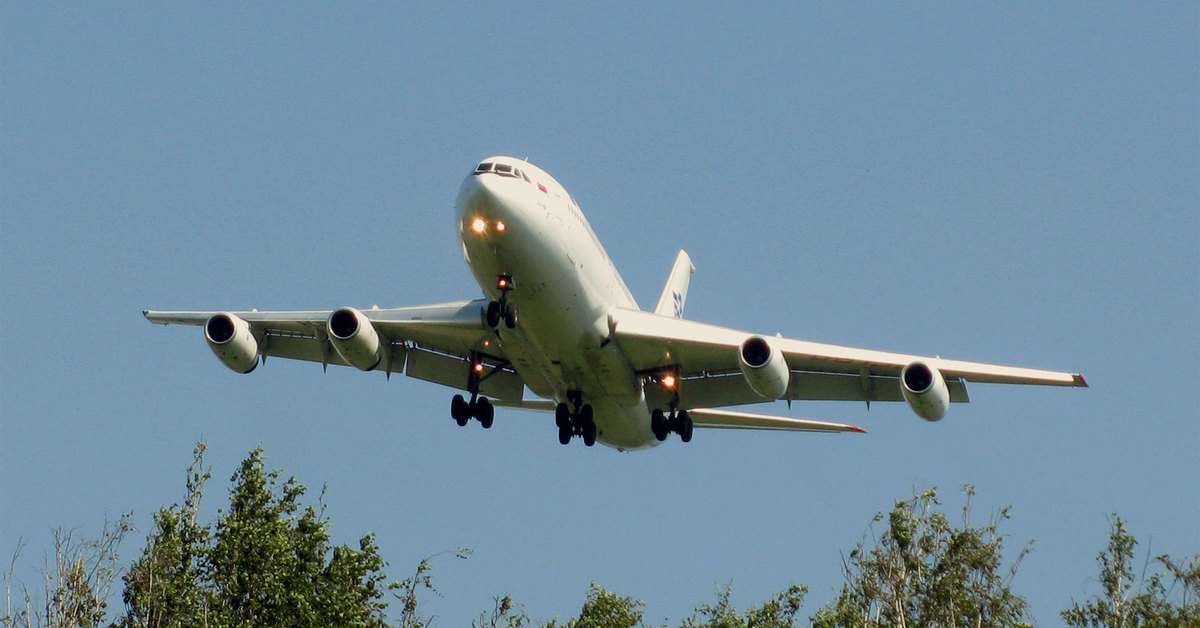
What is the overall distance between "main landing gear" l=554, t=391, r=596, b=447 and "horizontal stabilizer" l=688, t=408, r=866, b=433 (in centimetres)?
265

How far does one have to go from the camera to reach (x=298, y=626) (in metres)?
27.3

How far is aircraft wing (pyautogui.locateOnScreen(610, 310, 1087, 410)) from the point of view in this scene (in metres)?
29.8

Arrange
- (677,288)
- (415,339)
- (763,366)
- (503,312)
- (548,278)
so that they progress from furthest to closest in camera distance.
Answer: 1. (677,288)
2. (415,339)
3. (763,366)
4. (503,312)
5. (548,278)

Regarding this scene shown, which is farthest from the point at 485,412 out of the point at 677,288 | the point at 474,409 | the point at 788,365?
the point at 677,288

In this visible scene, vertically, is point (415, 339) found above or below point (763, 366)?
above

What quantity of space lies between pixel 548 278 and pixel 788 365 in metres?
6.40

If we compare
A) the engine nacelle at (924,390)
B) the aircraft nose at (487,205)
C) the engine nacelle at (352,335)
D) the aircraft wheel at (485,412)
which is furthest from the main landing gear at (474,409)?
the engine nacelle at (924,390)

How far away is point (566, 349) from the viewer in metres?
29.0

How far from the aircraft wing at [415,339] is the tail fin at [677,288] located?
8.43 metres

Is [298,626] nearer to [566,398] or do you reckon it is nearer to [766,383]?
[566,398]

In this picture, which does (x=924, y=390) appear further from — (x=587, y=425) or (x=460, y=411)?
(x=460, y=411)

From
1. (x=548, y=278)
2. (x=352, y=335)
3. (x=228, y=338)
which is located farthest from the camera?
(x=228, y=338)

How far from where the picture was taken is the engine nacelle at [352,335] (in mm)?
29203

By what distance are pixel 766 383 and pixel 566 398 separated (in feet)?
16.1
